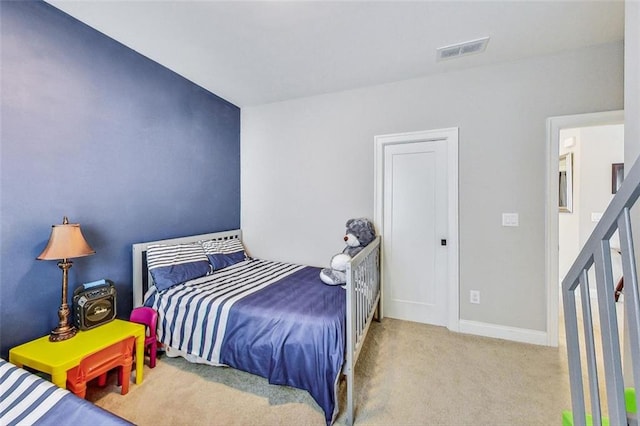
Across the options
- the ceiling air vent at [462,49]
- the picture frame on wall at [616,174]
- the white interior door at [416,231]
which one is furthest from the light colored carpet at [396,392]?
the ceiling air vent at [462,49]

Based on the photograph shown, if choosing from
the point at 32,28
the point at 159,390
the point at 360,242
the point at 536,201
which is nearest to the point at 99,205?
the point at 32,28

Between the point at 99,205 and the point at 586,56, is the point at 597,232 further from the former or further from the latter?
the point at 99,205

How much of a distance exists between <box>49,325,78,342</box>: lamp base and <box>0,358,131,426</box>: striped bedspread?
676 mm

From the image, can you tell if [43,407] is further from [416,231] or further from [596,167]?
[596,167]

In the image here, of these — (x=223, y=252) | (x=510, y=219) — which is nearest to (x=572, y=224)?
(x=510, y=219)

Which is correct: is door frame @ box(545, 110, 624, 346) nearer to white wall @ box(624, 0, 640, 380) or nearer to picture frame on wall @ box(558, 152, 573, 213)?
white wall @ box(624, 0, 640, 380)

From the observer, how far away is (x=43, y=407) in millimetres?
944

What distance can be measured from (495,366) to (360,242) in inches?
56.9

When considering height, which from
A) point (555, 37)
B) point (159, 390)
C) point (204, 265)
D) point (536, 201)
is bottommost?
point (159, 390)

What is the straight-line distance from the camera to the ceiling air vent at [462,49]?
216cm

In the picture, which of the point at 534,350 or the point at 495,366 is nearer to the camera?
the point at 495,366

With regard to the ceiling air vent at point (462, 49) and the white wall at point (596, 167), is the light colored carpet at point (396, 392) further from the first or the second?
the ceiling air vent at point (462, 49)

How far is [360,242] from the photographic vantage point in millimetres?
2693

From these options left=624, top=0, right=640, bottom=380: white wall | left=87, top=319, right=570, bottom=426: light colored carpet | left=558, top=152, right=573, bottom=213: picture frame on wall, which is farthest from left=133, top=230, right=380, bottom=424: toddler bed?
left=558, top=152, right=573, bottom=213: picture frame on wall
